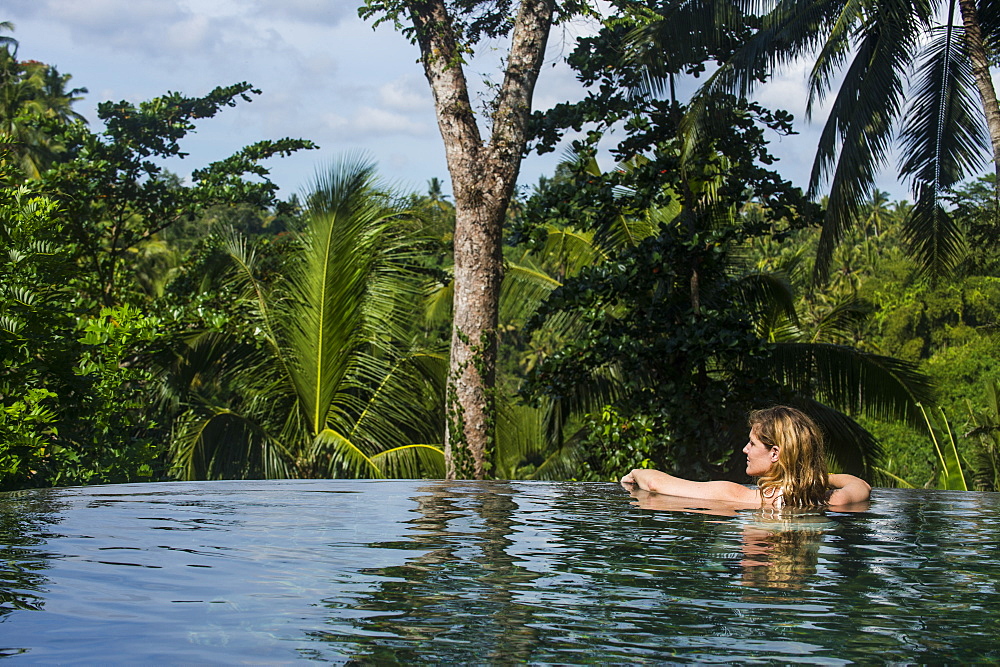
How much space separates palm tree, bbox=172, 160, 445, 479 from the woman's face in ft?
23.7

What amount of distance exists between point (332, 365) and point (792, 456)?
8.12 meters

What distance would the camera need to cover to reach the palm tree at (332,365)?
40.7 ft

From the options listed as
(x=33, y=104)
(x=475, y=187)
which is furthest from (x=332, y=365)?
(x=33, y=104)

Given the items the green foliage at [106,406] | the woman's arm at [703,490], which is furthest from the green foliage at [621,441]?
the green foliage at [106,406]

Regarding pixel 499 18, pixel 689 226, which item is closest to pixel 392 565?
pixel 689 226

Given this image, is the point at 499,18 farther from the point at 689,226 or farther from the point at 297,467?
the point at 297,467

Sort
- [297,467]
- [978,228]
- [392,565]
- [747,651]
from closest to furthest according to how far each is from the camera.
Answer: [747,651], [392,565], [297,467], [978,228]

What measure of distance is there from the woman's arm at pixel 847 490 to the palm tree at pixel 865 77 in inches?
203

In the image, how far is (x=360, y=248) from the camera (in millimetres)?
12680

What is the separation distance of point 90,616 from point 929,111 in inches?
417

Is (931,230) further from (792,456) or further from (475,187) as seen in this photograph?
(792,456)

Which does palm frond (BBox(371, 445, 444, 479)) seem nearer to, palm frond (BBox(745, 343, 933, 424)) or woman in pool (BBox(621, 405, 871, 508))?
palm frond (BBox(745, 343, 933, 424))

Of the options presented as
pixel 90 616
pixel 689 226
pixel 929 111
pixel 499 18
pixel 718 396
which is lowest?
pixel 90 616

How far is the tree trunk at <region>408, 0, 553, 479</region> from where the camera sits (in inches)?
431
